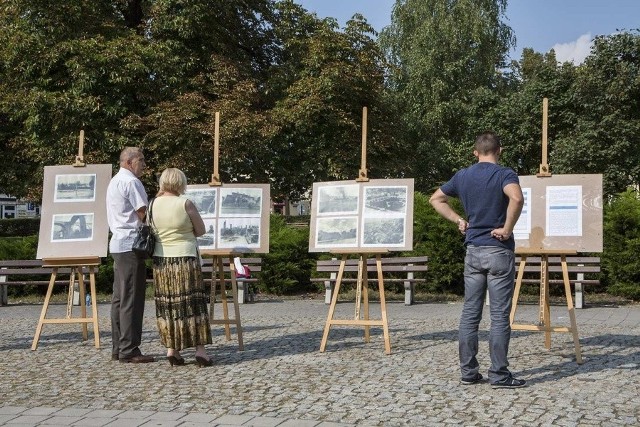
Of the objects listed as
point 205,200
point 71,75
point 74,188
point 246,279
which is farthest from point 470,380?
point 71,75

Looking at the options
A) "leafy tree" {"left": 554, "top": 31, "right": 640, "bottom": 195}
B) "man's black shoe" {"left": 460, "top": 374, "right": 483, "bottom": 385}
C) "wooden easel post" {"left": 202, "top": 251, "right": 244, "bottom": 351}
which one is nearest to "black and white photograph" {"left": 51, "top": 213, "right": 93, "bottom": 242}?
"wooden easel post" {"left": 202, "top": 251, "right": 244, "bottom": 351}

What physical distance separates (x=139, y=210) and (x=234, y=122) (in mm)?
13972

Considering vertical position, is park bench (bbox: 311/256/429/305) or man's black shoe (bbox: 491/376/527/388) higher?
park bench (bbox: 311/256/429/305)

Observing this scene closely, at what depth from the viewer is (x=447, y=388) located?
22.8ft

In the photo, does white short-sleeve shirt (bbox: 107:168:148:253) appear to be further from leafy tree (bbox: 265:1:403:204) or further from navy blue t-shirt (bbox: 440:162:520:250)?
leafy tree (bbox: 265:1:403:204)

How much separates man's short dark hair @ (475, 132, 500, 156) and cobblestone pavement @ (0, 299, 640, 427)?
1912 mm

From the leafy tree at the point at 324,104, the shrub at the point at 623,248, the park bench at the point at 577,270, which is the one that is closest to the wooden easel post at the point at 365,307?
the park bench at the point at 577,270

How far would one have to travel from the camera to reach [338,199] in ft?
32.4

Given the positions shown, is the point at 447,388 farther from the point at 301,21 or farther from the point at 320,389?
the point at 301,21

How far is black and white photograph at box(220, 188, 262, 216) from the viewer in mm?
9977

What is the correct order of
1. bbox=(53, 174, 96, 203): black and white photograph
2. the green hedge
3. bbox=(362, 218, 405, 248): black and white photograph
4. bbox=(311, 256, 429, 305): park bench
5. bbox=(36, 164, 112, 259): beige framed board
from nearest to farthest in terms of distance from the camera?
bbox=(362, 218, 405, 248): black and white photograph < bbox=(36, 164, 112, 259): beige framed board < bbox=(53, 174, 96, 203): black and white photograph < bbox=(311, 256, 429, 305): park bench < the green hedge

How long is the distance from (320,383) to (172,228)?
2.05m

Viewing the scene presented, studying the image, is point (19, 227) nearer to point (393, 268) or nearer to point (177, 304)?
point (393, 268)

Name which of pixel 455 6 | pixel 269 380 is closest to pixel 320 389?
pixel 269 380
